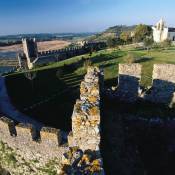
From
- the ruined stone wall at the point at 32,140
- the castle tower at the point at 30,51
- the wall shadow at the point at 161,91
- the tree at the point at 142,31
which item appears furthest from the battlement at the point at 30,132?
the tree at the point at 142,31

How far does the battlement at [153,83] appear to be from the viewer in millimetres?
12195

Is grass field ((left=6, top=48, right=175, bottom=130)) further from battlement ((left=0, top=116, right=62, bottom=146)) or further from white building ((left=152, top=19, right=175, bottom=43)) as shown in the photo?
white building ((left=152, top=19, right=175, bottom=43))

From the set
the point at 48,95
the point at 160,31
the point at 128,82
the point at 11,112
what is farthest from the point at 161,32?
the point at 128,82

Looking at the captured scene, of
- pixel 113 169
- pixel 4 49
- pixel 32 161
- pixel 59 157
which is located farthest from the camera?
pixel 4 49

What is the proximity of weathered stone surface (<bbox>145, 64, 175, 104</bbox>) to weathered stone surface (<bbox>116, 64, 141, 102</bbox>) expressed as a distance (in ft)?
2.81

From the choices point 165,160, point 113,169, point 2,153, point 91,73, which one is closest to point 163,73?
point 91,73

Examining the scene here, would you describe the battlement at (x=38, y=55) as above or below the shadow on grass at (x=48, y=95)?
below

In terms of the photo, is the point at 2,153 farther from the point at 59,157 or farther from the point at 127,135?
the point at 127,135

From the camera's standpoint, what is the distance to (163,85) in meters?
12.5

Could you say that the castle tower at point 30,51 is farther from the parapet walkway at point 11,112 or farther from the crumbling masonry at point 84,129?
the crumbling masonry at point 84,129

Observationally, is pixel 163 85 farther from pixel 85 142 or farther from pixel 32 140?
pixel 85 142

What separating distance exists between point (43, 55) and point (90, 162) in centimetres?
4587

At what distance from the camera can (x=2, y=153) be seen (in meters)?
10.4

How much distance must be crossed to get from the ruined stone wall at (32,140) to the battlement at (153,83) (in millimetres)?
5232
